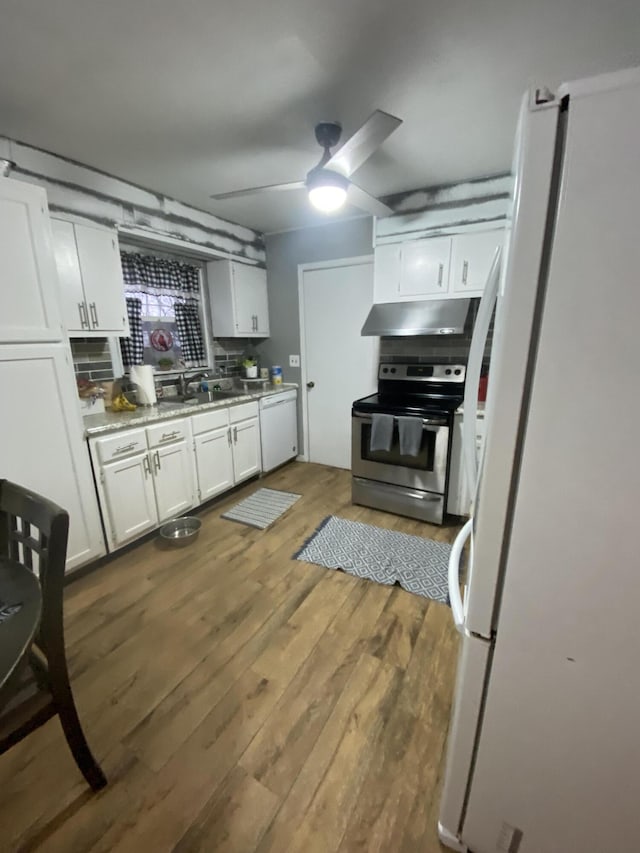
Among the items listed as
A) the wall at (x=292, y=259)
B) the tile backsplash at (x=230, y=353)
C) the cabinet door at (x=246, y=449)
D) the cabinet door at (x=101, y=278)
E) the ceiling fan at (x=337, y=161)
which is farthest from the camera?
the tile backsplash at (x=230, y=353)

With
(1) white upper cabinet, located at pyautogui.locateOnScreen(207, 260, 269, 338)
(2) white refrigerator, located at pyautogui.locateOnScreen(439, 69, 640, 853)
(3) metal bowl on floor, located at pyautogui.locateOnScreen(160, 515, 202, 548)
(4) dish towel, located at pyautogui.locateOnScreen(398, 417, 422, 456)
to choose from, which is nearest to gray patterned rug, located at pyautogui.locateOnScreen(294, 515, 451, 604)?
(4) dish towel, located at pyautogui.locateOnScreen(398, 417, 422, 456)

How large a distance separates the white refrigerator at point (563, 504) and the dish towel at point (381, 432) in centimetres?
182

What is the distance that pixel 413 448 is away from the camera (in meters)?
2.66

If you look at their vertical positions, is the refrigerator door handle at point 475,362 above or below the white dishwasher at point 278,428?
above

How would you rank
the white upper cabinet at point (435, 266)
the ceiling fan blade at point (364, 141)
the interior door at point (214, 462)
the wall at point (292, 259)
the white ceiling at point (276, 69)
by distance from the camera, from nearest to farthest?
the white ceiling at point (276, 69) < the ceiling fan blade at point (364, 141) < the white upper cabinet at point (435, 266) < the interior door at point (214, 462) < the wall at point (292, 259)

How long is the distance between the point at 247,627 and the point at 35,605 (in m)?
1.14

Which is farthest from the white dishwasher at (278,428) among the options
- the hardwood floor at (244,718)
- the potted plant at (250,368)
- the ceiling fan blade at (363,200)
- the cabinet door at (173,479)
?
the ceiling fan blade at (363,200)

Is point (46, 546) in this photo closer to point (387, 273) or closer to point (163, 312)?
point (163, 312)

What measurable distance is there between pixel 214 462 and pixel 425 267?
236cm

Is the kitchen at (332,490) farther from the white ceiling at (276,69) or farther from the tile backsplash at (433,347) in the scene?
the white ceiling at (276,69)

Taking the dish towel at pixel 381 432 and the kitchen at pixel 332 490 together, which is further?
the dish towel at pixel 381 432

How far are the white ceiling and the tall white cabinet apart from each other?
20.9 inches

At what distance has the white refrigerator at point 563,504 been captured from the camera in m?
0.57

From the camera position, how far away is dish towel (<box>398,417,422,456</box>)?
263 cm
